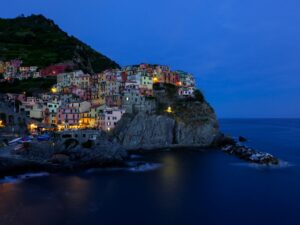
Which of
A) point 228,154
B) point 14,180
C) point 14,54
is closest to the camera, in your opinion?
point 14,180

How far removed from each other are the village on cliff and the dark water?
25505mm

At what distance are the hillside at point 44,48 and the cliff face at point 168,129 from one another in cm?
4983

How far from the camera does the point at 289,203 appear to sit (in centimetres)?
4034

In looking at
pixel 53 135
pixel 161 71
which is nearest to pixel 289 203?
pixel 53 135

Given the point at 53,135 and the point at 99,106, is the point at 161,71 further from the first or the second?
Answer: the point at 53,135

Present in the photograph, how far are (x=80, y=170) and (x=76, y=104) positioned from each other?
30.2 meters

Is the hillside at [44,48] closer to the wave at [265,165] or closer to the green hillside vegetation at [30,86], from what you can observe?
the green hillside vegetation at [30,86]

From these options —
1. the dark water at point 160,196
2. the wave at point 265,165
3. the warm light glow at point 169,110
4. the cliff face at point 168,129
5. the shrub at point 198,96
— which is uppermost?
the shrub at point 198,96

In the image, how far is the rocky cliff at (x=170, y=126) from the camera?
78500mm

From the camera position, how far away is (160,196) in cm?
4244

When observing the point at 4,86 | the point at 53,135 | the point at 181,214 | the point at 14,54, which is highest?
the point at 14,54

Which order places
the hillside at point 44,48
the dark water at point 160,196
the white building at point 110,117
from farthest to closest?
the hillside at point 44,48
the white building at point 110,117
the dark water at point 160,196

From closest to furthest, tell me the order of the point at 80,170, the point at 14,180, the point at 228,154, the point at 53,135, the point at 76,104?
the point at 14,180
the point at 80,170
the point at 53,135
the point at 228,154
the point at 76,104

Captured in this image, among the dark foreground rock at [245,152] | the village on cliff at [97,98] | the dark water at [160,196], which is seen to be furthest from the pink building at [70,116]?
the dark foreground rock at [245,152]
